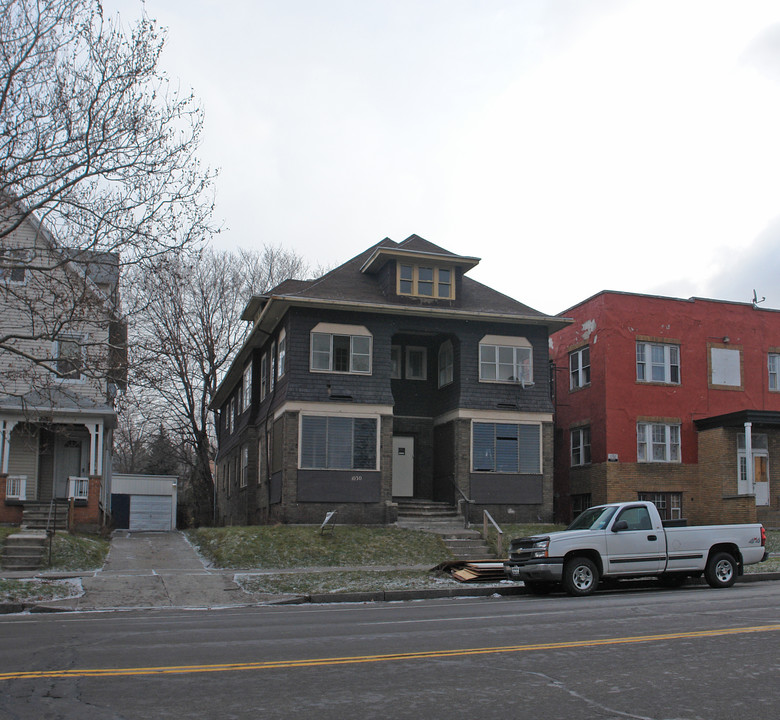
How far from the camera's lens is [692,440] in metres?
31.5

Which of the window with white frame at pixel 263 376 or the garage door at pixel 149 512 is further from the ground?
the window with white frame at pixel 263 376

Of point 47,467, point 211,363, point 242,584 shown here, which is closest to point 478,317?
point 242,584

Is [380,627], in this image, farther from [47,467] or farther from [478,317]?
[47,467]

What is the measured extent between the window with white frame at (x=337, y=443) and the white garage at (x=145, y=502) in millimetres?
18889

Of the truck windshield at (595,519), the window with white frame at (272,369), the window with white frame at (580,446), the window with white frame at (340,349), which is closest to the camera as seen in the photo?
the truck windshield at (595,519)

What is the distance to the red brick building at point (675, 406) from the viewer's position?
30469mm

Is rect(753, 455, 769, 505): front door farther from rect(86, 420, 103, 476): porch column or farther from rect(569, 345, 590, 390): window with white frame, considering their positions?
rect(86, 420, 103, 476): porch column

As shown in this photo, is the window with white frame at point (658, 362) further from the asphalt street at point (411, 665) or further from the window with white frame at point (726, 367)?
the asphalt street at point (411, 665)

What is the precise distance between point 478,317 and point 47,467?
619 inches

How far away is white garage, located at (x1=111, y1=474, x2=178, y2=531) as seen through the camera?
42.7 meters

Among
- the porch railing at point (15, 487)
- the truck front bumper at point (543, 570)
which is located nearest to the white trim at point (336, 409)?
the porch railing at point (15, 487)

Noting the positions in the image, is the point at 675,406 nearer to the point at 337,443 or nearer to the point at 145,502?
the point at 337,443

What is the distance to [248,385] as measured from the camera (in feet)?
115

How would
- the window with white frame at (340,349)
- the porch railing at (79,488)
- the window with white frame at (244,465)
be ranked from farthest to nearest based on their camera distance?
the window with white frame at (244,465) → the window with white frame at (340,349) → the porch railing at (79,488)
